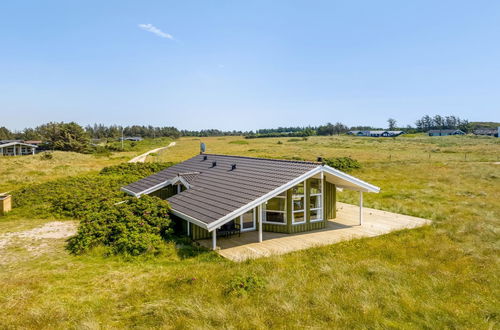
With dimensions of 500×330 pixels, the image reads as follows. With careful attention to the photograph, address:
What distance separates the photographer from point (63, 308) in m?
7.38

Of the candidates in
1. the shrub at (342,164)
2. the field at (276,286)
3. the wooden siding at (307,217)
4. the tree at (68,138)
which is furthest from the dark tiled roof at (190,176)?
the tree at (68,138)

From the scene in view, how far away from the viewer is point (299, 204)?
14.0m

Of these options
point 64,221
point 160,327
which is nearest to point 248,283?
point 160,327

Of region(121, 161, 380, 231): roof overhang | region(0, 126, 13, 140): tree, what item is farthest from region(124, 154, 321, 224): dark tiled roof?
region(0, 126, 13, 140): tree

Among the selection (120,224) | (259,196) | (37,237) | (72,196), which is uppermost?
(259,196)

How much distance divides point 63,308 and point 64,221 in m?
10.9

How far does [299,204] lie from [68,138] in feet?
212

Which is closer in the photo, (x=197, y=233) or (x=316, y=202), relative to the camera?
(x=197, y=233)

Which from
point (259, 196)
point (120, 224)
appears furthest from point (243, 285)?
point (120, 224)

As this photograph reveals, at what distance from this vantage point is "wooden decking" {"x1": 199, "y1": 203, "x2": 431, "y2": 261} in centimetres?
1127

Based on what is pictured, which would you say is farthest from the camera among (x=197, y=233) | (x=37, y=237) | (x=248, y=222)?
(x=248, y=222)

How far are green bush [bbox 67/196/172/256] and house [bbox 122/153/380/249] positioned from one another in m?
0.85

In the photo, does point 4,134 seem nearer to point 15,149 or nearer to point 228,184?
point 15,149

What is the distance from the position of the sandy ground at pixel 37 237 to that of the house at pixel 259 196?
159 inches
